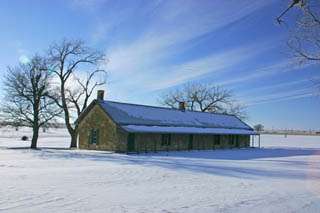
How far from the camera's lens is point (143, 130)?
3469 centimetres

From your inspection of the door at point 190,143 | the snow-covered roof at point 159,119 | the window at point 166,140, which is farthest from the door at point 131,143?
the door at point 190,143

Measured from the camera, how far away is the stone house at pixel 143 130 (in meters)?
35.2

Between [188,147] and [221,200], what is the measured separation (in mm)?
29819

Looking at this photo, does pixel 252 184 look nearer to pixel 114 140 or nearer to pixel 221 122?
pixel 114 140

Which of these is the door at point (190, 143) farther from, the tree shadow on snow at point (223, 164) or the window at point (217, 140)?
the tree shadow on snow at point (223, 164)

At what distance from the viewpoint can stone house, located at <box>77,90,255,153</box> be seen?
35.2 meters

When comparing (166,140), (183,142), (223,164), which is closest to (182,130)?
(183,142)

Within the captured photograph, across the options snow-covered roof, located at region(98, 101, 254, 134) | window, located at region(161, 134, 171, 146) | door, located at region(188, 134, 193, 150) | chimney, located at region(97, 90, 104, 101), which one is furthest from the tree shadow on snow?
door, located at region(188, 134, 193, 150)

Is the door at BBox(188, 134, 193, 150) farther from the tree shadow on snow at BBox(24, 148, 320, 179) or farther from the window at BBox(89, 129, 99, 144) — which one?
the tree shadow on snow at BBox(24, 148, 320, 179)

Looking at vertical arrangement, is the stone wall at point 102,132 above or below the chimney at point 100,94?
below

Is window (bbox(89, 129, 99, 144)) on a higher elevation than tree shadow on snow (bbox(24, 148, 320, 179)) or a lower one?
higher

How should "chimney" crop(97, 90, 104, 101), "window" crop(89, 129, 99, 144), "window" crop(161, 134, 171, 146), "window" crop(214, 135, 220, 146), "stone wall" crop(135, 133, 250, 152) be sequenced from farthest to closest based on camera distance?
"window" crop(214, 135, 220, 146)
"chimney" crop(97, 90, 104, 101)
"window" crop(161, 134, 171, 146)
"window" crop(89, 129, 99, 144)
"stone wall" crop(135, 133, 250, 152)

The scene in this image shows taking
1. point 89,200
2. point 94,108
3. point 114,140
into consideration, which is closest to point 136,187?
point 89,200

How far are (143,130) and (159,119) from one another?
5.62 meters
